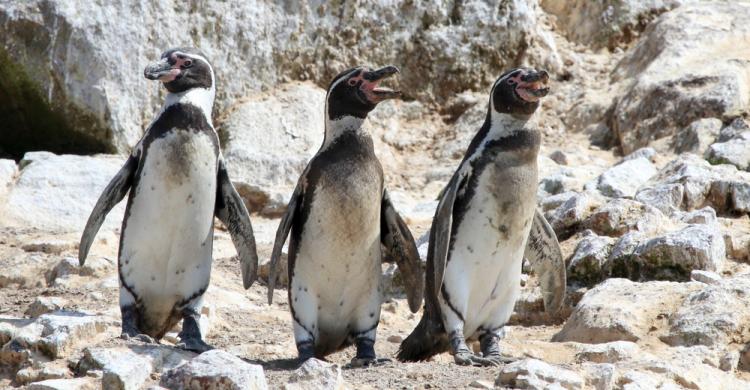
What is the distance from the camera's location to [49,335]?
523 cm

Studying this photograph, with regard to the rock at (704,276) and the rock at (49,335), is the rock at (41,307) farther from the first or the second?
the rock at (704,276)

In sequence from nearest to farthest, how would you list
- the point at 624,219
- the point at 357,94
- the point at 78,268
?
1. the point at 357,94
2. the point at 78,268
3. the point at 624,219

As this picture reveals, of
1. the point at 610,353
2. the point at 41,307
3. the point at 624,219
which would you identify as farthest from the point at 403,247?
the point at 624,219

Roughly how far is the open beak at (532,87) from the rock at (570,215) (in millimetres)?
1981

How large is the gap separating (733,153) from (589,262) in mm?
2339

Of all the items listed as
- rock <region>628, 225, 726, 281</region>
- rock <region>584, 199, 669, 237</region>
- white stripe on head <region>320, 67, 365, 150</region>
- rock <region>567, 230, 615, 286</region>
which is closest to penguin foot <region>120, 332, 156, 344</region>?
white stripe on head <region>320, 67, 365, 150</region>

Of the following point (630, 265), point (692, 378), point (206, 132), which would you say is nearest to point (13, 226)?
point (206, 132)

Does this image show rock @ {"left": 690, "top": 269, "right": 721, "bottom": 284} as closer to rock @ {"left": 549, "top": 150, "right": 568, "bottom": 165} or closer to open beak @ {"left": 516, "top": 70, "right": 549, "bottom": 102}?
open beak @ {"left": 516, "top": 70, "right": 549, "bottom": 102}

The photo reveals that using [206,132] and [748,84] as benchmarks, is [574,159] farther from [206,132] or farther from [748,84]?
[206,132]

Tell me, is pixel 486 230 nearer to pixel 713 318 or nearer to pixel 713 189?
pixel 713 318

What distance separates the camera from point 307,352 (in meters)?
5.76

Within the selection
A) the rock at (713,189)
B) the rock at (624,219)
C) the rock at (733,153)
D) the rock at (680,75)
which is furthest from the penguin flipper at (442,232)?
the rock at (680,75)

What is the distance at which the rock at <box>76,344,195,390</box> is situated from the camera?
458 cm

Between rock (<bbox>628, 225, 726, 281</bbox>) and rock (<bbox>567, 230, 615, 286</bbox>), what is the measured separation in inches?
9.6
